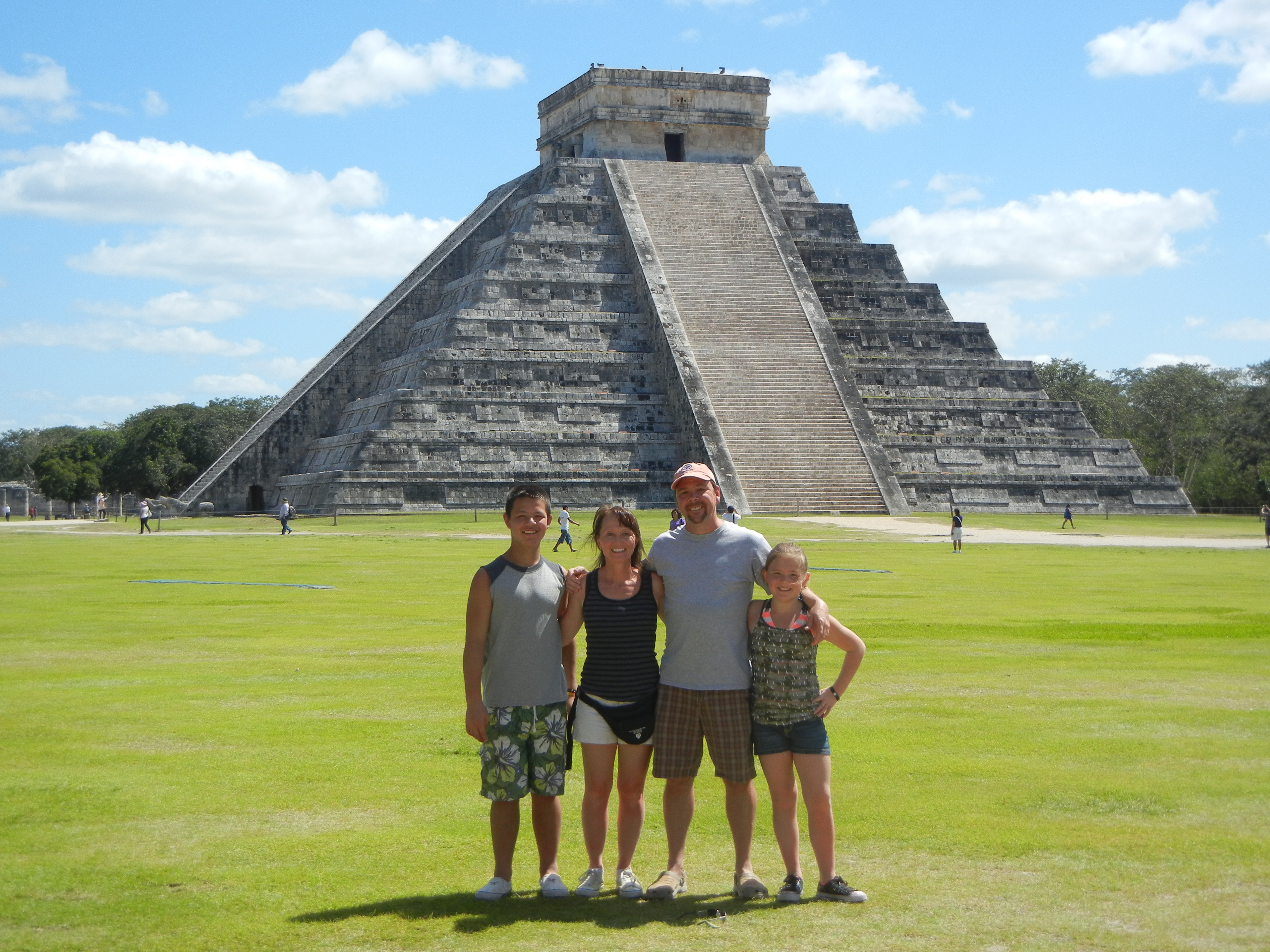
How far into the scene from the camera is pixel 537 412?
40.6 m

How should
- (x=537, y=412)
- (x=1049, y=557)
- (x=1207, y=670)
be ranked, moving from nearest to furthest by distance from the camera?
(x=1207, y=670) → (x=1049, y=557) → (x=537, y=412)

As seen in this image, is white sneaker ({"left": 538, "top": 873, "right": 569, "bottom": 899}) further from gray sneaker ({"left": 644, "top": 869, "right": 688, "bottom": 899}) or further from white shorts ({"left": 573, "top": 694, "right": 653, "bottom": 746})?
white shorts ({"left": 573, "top": 694, "right": 653, "bottom": 746})

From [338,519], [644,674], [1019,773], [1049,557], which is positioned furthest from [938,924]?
[338,519]

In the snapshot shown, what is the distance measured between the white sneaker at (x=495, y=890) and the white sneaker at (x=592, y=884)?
1.00 ft

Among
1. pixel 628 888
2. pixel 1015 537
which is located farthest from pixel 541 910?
pixel 1015 537

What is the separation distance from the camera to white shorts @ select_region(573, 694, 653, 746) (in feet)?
20.6

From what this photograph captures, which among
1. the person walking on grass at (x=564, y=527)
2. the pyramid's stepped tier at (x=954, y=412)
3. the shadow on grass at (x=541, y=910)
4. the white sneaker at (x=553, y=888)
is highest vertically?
the pyramid's stepped tier at (x=954, y=412)

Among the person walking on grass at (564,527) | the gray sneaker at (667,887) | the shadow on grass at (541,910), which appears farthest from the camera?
the person walking on grass at (564,527)

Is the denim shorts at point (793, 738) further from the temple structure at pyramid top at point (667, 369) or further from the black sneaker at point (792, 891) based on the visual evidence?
the temple structure at pyramid top at point (667, 369)

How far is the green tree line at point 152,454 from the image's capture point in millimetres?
73000

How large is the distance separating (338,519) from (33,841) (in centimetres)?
3090

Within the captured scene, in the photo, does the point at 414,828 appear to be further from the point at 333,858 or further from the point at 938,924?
the point at 938,924

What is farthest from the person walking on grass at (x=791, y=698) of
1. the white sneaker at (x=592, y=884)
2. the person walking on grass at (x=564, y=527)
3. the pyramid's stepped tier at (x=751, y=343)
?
the pyramid's stepped tier at (x=751, y=343)

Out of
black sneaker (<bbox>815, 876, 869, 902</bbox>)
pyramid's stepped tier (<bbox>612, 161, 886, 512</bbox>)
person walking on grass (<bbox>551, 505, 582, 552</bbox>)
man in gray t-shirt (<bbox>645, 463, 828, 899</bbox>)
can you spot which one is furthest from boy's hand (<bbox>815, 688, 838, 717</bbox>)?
pyramid's stepped tier (<bbox>612, 161, 886, 512</bbox>)
